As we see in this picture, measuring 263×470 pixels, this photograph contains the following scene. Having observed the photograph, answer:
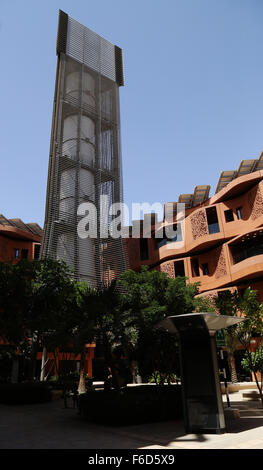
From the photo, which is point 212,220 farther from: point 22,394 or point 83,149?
point 22,394

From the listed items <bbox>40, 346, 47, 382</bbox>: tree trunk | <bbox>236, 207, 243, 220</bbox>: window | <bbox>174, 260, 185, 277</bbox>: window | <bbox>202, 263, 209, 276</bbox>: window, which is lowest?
<bbox>40, 346, 47, 382</bbox>: tree trunk

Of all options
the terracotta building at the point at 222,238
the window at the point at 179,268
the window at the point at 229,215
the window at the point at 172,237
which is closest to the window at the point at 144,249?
the terracotta building at the point at 222,238

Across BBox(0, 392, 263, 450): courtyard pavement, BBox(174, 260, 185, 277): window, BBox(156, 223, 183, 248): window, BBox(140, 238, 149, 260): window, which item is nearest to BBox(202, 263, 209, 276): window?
BBox(174, 260, 185, 277): window

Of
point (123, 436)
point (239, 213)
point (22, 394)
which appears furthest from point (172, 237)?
point (123, 436)

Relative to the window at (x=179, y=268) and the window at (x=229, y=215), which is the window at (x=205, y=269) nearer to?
the window at (x=179, y=268)

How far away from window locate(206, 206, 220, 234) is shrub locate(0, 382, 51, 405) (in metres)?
24.8

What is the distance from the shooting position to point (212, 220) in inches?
1609

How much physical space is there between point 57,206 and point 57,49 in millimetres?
21224

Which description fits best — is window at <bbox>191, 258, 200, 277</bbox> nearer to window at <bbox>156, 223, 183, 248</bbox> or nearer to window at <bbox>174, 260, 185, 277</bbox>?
window at <bbox>174, 260, 185, 277</bbox>

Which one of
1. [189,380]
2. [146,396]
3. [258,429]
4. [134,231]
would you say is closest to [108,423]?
[146,396]

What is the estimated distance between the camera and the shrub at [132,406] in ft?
36.7

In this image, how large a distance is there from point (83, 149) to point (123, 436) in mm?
33168

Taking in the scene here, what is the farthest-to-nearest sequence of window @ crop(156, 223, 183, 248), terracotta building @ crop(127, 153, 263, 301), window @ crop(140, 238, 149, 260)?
window @ crop(140, 238, 149, 260), window @ crop(156, 223, 183, 248), terracotta building @ crop(127, 153, 263, 301)

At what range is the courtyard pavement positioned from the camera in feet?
25.6
